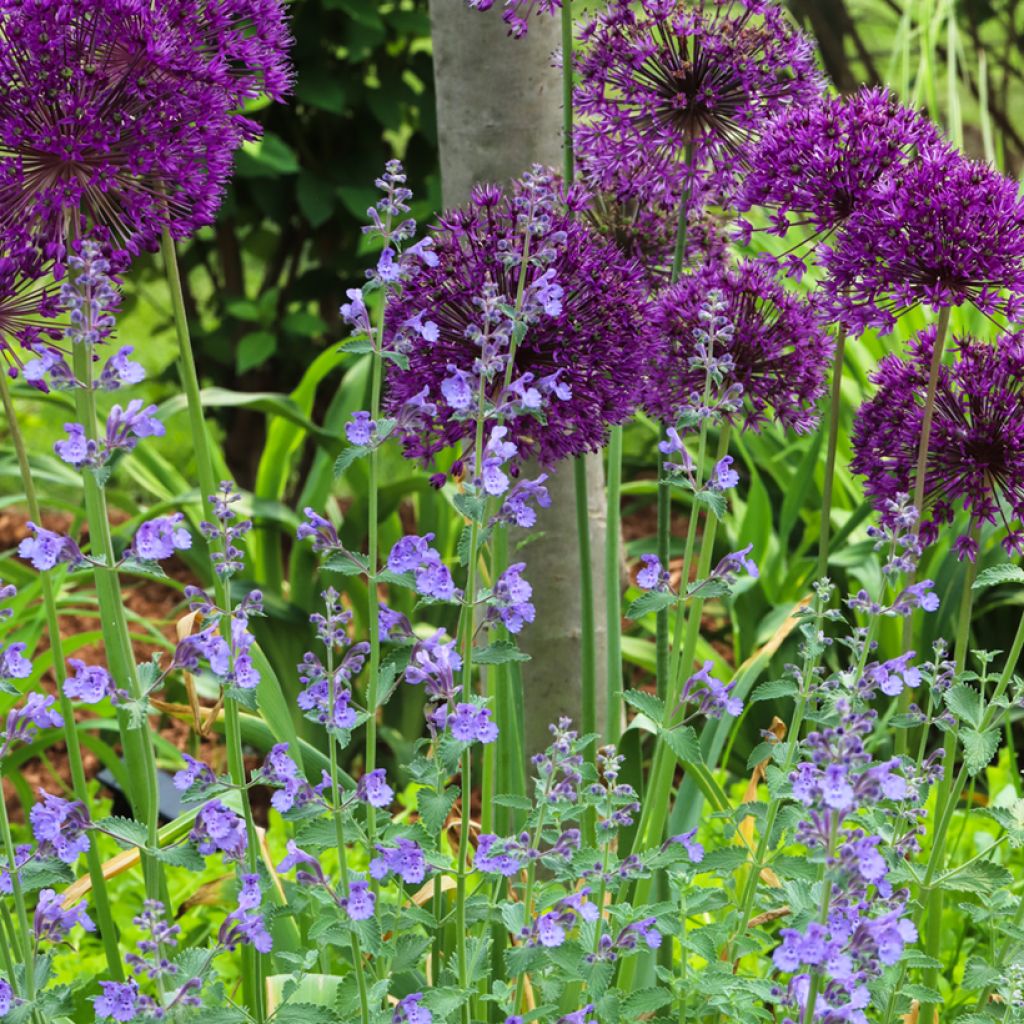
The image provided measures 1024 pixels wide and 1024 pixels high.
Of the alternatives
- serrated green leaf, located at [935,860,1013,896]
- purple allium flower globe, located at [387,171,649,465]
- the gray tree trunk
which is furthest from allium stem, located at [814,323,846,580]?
the gray tree trunk

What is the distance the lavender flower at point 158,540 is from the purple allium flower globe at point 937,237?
2.60 ft

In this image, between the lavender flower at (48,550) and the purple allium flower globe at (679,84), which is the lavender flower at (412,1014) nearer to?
the lavender flower at (48,550)

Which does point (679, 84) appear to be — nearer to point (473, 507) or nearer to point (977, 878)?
point (473, 507)

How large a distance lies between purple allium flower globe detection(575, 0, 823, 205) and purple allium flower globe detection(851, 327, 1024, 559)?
14.5 inches

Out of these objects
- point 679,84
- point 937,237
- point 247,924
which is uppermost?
point 679,84

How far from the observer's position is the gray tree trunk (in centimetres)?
215

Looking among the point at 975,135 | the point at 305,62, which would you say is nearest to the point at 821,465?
the point at 305,62

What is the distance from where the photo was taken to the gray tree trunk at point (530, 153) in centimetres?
215

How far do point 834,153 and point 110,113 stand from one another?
0.80m

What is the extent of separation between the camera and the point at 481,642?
2326 millimetres

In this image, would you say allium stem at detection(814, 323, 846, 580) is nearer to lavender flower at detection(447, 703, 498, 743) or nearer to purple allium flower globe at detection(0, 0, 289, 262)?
lavender flower at detection(447, 703, 498, 743)

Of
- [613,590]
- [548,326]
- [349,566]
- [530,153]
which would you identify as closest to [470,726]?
A: [349,566]

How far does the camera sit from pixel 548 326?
5.18ft

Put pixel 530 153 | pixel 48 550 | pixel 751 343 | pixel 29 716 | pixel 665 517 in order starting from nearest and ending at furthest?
pixel 48 550 → pixel 29 716 → pixel 751 343 → pixel 665 517 → pixel 530 153
